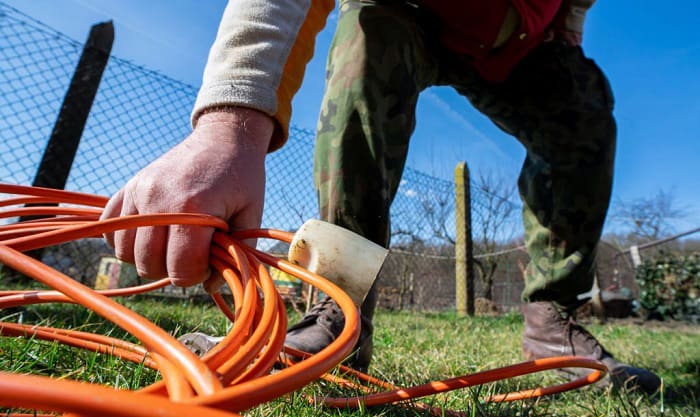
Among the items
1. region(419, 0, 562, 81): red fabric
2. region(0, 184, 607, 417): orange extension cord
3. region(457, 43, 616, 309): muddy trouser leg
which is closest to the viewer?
region(0, 184, 607, 417): orange extension cord

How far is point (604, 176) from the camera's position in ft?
5.43

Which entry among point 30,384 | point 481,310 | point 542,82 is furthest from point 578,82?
point 481,310

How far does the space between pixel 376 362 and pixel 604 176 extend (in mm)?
1104

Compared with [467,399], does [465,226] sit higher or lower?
higher

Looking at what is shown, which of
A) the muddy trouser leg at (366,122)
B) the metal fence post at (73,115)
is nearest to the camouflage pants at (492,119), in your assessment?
the muddy trouser leg at (366,122)

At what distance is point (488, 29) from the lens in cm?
142

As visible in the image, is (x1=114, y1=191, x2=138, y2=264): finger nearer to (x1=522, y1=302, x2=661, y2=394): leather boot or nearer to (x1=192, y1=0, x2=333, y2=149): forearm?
(x1=192, y1=0, x2=333, y2=149): forearm

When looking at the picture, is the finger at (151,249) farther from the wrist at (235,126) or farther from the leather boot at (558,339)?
the leather boot at (558,339)

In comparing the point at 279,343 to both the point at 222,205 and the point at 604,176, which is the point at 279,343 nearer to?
the point at 222,205

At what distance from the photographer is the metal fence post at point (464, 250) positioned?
5.32 metres

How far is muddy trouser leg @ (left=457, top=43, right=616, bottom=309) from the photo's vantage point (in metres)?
1.64

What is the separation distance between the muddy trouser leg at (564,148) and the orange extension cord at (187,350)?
901 mm

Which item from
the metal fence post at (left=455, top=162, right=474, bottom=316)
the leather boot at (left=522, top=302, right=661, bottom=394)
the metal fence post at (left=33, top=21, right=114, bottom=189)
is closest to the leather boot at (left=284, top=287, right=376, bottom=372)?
the leather boot at (left=522, top=302, right=661, bottom=394)

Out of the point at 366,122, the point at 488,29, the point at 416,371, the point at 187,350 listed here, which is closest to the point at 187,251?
the point at 187,350
